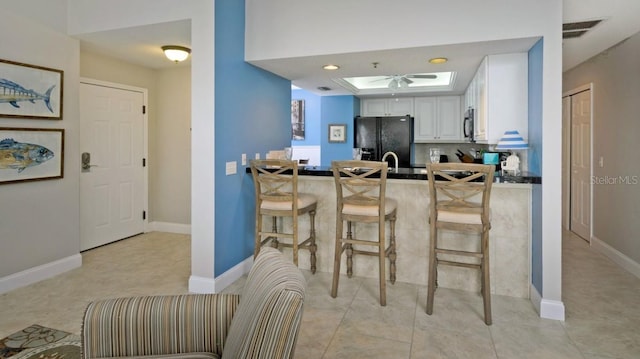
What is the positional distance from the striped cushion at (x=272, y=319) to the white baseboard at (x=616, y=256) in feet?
13.1

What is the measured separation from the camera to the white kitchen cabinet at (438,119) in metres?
6.33

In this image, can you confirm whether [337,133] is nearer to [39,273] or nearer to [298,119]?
[298,119]

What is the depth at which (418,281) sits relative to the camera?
339cm

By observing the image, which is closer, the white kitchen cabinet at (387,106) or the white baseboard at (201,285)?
the white baseboard at (201,285)

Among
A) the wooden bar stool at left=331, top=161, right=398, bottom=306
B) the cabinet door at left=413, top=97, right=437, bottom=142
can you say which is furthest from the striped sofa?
the cabinet door at left=413, top=97, right=437, bottom=142

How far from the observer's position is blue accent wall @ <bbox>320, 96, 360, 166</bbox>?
650cm

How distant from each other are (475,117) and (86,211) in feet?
15.0

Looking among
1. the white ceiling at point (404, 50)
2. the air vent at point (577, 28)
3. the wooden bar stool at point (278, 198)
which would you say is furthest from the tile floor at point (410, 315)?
the air vent at point (577, 28)

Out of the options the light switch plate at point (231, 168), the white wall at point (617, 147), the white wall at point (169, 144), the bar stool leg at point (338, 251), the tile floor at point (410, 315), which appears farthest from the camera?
the white wall at point (169, 144)

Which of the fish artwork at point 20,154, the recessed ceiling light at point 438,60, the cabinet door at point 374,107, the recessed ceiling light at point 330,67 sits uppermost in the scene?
the cabinet door at point 374,107

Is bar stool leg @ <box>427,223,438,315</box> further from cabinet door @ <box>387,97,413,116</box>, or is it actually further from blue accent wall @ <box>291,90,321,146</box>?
blue accent wall @ <box>291,90,321,146</box>

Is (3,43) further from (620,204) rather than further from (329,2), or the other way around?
(620,204)

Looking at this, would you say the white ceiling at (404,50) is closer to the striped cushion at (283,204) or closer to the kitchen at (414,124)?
the kitchen at (414,124)

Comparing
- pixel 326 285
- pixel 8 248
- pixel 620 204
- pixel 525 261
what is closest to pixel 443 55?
pixel 525 261
